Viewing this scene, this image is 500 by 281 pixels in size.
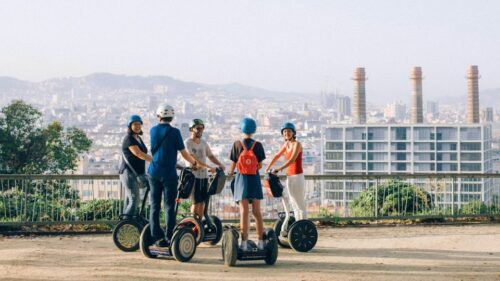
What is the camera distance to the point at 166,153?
11508mm

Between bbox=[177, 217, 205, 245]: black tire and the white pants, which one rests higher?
the white pants

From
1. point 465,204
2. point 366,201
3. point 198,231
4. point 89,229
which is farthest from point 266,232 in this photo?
point 465,204

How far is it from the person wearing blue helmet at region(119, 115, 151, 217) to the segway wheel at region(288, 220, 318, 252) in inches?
92.1

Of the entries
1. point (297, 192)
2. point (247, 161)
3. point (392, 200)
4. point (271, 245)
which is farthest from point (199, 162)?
point (392, 200)

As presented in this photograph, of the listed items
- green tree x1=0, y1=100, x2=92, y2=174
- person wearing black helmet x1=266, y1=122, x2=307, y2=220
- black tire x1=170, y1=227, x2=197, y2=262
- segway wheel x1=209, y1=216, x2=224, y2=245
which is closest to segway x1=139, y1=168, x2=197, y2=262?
black tire x1=170, y1=227, x2=197, y2=262

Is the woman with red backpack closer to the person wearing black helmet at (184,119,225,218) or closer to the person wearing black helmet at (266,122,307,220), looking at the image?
the person wearing black helmet at (184,119,225,218)

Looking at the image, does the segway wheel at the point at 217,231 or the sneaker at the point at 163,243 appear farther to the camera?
the segway wheel at the point at 217,231

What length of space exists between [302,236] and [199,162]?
6.25 feet

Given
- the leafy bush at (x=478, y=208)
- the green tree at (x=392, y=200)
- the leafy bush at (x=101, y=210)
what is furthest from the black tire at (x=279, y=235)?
the leafy bush at (x=478, y=208)

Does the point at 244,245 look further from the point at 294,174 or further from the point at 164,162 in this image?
the point at 294,174

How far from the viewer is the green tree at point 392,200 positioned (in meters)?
18.7

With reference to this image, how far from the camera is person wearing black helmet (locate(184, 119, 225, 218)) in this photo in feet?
42.0

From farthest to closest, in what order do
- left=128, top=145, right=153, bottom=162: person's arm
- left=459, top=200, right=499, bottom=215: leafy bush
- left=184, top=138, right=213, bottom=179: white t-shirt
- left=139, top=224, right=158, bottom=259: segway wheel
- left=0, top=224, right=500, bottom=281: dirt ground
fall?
left=459, top=200, right=499, bottom=215: leafy bush
left=184, top=138, right=213, bottom=179: white t-shirt
left=128, top=145, right=153, bottom=162: person's arm
left=139, top=224, right=158, bottom=259: segway wheel
left=0, top=224, right=500, bottom=281: dirt ground

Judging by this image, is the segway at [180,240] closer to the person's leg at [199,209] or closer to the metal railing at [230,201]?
the person's leg at [199,209]
